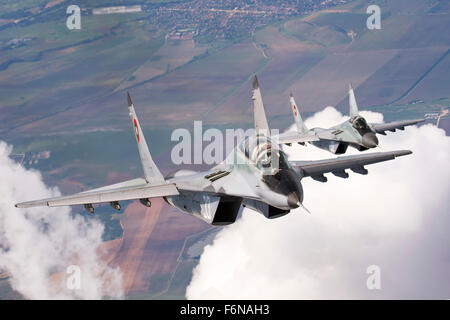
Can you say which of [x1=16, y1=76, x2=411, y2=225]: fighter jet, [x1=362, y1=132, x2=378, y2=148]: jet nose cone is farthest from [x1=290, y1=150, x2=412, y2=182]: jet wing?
[x1=362, y1=132, x2=378, y2=148]: jet nose cone

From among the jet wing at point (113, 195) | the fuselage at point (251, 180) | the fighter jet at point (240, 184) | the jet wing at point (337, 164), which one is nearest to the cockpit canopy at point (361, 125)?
the jet wing at point (337, 164)

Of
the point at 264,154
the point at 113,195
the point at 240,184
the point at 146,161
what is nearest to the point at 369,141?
the point at 146,161

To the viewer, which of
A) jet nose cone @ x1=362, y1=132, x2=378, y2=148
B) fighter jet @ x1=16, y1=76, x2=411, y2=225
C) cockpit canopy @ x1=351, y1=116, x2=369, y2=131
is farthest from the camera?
cockpit canopy @ x1=351, y1=116, x2=369, y2=131

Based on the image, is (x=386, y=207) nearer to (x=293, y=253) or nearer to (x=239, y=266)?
(x=293, y=253)

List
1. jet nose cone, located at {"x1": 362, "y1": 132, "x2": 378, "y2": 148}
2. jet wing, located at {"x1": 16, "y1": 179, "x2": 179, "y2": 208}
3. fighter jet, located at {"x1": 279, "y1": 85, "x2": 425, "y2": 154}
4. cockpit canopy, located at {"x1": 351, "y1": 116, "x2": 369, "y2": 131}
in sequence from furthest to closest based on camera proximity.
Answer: cockpit canopy, located at {"x1": 351, "y1": 116, "x2": 369, "y2": 131}
fighter jet, located at {"x1": 279, "y1": 85, "x2": 425, "y2": 154}
jet nose cone, located at {"x1": 362, "y1": 132, "x2": 378, "y2": 148}
jet wing, located at {"x1": 16, "y1": 179, "x2": 179, "y2": 208}

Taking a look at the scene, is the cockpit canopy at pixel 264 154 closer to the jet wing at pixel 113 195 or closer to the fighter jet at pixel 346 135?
the jet wing at pixel 113 195

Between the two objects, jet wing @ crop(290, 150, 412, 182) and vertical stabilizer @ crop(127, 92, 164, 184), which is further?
vertical stabilizer @ crop(127, 92, 164, 184)

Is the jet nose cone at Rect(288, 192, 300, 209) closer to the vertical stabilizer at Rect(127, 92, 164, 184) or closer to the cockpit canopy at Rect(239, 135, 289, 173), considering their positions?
the cockpit canopy at Rect(239, 135, 289, 173)

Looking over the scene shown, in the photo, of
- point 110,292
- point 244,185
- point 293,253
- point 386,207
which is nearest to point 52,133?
point 110,292

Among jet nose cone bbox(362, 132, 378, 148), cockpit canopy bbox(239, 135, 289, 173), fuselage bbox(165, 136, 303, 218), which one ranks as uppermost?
cockpit canopy bbox(239, 135, 289, 173)
